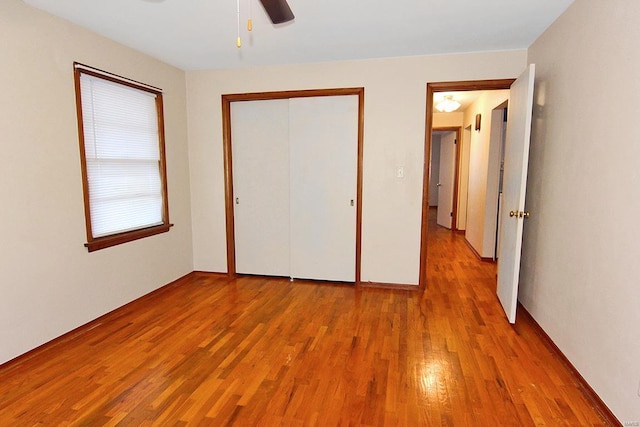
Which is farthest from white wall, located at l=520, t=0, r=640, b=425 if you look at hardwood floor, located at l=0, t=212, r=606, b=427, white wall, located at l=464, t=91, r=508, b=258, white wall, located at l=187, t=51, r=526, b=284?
white wall, located at l=464, t=91, r=508, b=258

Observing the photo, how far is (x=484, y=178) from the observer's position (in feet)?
15.8

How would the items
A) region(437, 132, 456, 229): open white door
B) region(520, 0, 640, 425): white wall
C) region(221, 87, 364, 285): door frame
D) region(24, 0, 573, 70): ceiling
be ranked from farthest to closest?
1. region(437, 132, 456, 229): open white door
2. region(221, 87, 364, 285): door frame
3. region(24, 0, 573, 70): ceiling
4. region(520, 0, 640, 425): white wall

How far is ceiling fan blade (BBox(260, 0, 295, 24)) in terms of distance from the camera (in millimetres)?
1642

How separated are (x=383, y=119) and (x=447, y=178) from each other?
4.47 m

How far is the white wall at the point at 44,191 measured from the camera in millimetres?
2127

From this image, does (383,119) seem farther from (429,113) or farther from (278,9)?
(278,9)

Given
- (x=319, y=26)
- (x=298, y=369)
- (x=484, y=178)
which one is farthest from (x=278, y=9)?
(x=484, y=178)

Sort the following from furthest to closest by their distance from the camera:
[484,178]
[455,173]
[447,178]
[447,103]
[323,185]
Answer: [447,178], [455,173], [447,103], [484,178], [323,185]

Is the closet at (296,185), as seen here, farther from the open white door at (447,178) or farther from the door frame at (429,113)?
the open white door at (447,178)

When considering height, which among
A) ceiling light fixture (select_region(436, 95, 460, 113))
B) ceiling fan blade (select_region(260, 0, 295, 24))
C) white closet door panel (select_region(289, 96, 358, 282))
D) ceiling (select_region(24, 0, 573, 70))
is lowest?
white closet door panel (select_region(289, 96, 358, 282))

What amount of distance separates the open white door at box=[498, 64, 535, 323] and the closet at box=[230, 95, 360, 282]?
4.60 ft

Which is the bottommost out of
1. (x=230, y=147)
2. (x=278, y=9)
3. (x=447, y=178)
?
(x=447, y=178)

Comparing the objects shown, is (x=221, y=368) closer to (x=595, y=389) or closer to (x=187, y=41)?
(x=595, y=389)

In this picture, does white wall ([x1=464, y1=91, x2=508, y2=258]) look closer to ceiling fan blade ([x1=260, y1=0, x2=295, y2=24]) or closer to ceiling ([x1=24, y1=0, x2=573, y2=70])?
ceiling ([x1=24, y1=0, x2=573, y2=70])
